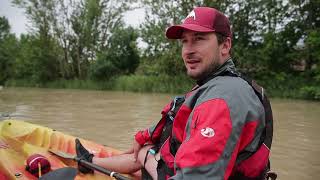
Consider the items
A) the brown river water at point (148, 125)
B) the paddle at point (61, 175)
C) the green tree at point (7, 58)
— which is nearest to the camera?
the paddle at point (61, 175)

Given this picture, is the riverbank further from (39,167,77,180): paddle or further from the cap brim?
the cap brim

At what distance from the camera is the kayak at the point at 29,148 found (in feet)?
9.36

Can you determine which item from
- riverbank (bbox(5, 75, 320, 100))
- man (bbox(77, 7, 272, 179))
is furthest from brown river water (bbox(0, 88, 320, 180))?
riverbank (bbox(5, 75, 320, 100))

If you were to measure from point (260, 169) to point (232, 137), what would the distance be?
242 mm

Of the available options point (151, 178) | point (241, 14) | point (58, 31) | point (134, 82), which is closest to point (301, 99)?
point (241, 14)

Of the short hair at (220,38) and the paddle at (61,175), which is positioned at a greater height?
the short hair at (220,38)

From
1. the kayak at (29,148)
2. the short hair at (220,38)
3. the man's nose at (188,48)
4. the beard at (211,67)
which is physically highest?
the short hair at (220,38)

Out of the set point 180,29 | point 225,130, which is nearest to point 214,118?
point 225,130

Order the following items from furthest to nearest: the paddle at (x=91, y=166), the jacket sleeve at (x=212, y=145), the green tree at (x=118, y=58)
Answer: the green tree at (x=118, y=58), the paddle at (x=91, y=166), the jacket sleeve at (x=212, y=145)

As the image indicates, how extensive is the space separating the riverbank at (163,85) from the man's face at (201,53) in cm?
1205

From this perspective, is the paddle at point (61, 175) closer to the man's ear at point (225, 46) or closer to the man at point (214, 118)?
the man at point (214, 118)

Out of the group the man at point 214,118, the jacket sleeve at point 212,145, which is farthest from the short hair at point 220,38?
the jacket sleeve at point 212,145

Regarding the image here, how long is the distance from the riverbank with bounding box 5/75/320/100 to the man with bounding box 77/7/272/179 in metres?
12.1

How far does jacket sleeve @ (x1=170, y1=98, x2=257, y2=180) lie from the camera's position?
1.48m
